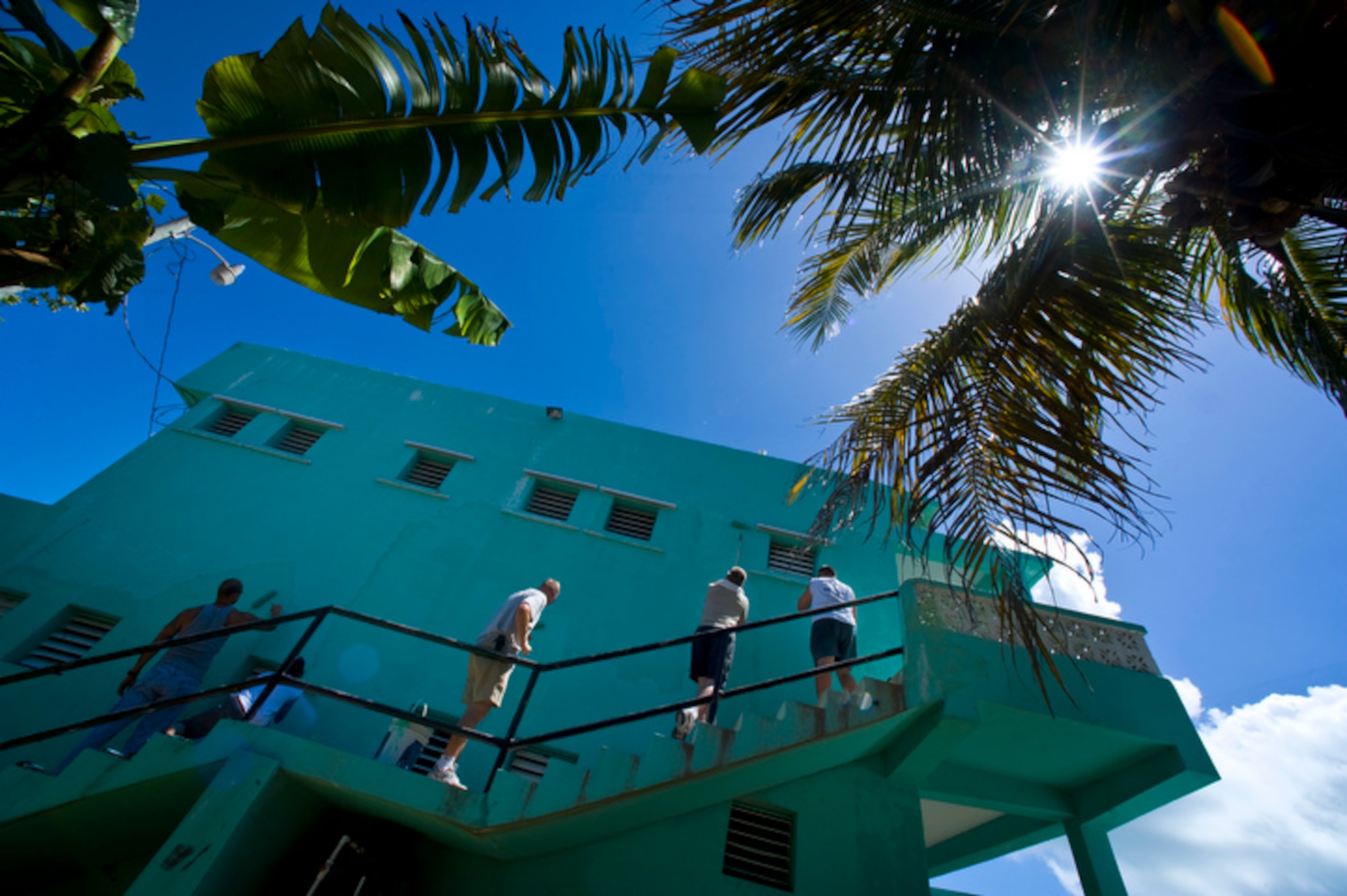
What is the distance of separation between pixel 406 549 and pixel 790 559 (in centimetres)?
Answer: 483

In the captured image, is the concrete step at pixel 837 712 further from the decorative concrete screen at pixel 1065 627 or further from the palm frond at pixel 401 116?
the palm frond at pixel 401 116

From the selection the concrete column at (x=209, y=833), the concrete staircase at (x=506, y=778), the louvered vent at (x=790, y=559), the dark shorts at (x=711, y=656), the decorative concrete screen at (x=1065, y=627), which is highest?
the louvered vent at (x=790, y=559)

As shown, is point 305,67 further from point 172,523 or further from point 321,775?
point 172,523

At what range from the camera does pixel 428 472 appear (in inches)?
341

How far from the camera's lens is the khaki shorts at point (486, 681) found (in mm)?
4594

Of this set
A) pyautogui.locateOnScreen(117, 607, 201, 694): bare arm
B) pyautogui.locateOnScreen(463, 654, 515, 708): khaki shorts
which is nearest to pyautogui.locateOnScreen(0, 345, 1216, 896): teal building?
pyautogui.locateOnScreen(463, 654, 515, 708): khaki shorts

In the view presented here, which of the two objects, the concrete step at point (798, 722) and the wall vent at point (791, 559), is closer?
the concrete step at point (798, 722)

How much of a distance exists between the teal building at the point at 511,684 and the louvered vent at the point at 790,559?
3cm

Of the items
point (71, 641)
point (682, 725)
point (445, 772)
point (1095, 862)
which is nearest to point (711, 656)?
point (682, 725)

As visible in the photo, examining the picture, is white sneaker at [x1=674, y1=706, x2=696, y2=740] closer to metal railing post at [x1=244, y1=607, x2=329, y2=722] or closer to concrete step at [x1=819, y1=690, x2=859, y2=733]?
concrete step at [x1=819, y1=690, x2=859, y2=733]

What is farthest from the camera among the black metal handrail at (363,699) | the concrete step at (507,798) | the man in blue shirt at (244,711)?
the man in blue shirt at (244,711)

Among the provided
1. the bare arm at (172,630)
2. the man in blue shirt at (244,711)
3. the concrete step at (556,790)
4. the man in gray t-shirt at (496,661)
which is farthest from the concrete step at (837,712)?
the bare arm at (172,630)

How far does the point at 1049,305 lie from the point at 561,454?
6597mm

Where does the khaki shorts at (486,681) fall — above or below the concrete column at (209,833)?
above
